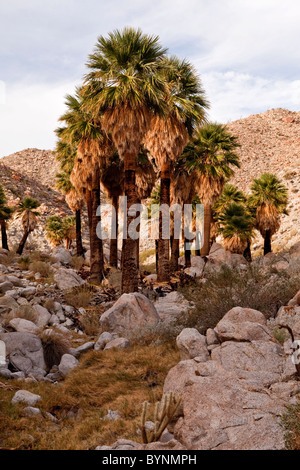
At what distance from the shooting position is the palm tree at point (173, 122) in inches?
849

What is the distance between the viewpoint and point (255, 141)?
80062mm

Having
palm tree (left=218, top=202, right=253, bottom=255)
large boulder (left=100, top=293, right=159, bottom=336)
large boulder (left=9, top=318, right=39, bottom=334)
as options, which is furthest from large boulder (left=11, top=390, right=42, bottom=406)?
palm tree (left=218, top=202, right=253, bottom=255)

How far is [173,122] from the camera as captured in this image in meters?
21.6

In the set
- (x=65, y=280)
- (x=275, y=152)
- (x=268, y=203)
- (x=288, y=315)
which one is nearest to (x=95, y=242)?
(x=65, y=280)

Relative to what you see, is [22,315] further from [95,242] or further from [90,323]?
[95,242]

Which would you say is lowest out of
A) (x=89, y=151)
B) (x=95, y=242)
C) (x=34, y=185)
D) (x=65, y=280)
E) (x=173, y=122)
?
(x=65, y=280)

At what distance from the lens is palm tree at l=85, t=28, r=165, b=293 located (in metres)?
17.2

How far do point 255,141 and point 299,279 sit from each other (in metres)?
72.1

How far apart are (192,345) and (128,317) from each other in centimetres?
521

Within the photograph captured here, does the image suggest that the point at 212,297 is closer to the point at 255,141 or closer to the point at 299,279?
the point at 299,279

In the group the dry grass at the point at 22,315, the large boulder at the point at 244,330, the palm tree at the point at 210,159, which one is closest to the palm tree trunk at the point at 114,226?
the palm tree at the point at 210,159

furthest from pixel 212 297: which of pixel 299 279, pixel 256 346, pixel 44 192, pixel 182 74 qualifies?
pixel 44 192

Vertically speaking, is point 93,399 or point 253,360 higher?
point 253,360
